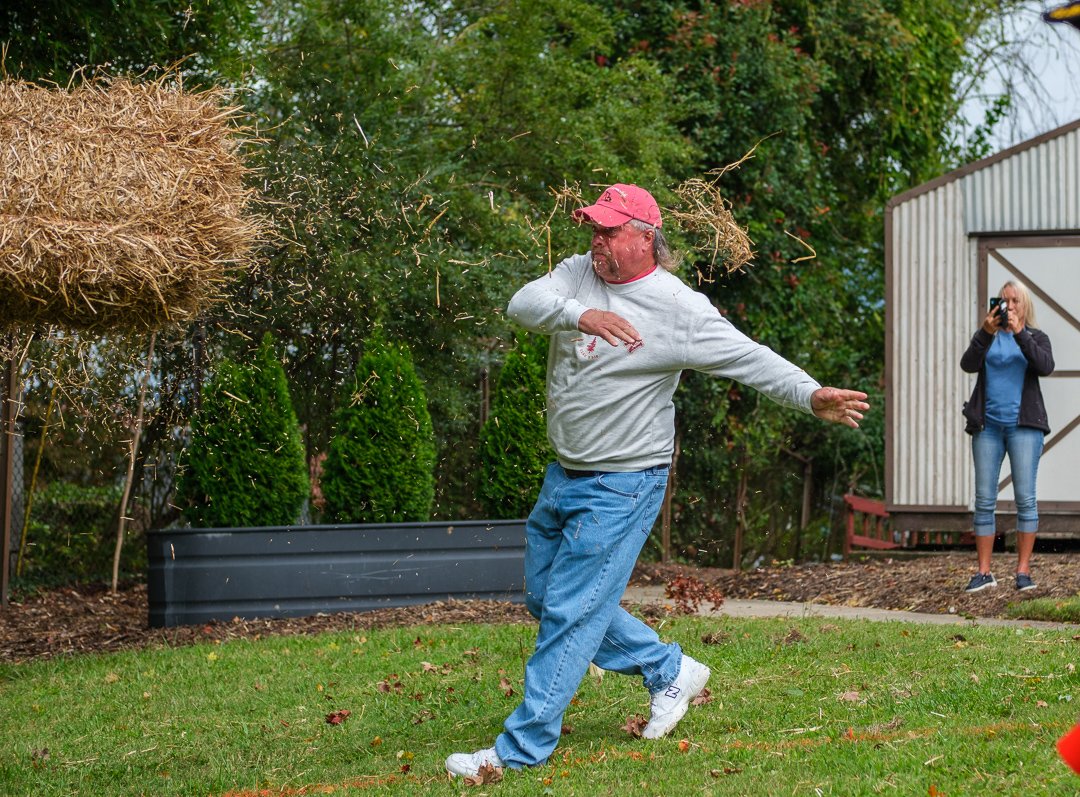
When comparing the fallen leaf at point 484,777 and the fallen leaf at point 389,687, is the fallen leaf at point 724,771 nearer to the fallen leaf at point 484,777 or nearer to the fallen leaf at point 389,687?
the fallen leaf at point 484,777

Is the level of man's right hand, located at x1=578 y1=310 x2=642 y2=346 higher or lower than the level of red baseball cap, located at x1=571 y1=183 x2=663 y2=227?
lower

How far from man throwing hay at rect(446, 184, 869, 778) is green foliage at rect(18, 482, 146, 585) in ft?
24.9

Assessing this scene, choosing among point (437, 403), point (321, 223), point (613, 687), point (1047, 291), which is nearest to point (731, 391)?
point (1047, 291)

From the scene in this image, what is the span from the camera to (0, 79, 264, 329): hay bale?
509cm

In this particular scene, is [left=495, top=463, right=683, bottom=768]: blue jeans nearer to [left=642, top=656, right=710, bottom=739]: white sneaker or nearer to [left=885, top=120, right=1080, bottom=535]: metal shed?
[left=642, top=656, right=710, bottom=739]: white sneaker

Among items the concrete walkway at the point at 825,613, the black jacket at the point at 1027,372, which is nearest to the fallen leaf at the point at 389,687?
the concrete walkway at the point at 825,613

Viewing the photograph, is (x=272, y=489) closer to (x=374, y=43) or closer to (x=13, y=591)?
(x=13, y=591)

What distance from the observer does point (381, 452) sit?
927 cm

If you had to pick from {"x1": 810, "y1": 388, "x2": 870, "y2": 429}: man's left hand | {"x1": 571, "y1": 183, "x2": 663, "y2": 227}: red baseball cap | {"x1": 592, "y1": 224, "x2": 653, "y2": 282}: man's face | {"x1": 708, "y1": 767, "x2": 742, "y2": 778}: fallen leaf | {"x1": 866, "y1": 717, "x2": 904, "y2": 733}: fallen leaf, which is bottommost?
{"x1": 708, "y1": 767, "x2": 742, "y2": 778}: fallen leaf

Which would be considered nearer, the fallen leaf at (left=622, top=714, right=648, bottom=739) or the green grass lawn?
the green grass lawn

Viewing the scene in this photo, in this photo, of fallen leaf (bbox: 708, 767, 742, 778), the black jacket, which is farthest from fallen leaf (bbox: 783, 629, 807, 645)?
fallen leaf (bbox: 708, 767, 742, 778)

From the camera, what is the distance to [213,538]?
8.46 meters

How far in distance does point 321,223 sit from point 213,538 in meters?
2.93

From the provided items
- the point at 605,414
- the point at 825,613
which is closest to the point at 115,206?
the point at 605,414
